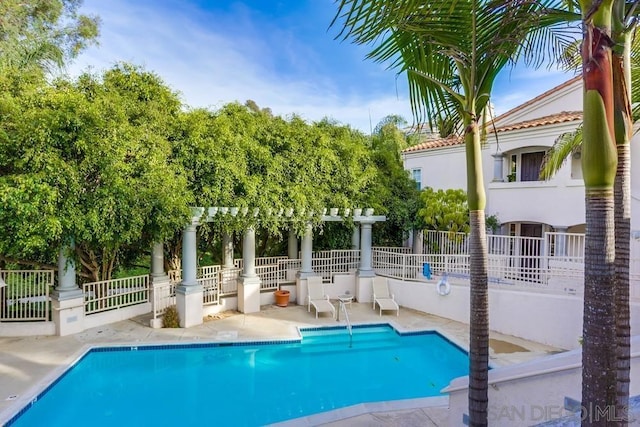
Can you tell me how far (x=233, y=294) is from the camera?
15.6 m

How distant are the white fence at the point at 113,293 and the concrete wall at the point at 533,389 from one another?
39.1ft

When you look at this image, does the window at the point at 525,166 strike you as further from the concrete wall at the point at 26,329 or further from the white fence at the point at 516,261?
the concrete wall at the point at 26,329

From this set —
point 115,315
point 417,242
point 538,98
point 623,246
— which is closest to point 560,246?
point 417,242

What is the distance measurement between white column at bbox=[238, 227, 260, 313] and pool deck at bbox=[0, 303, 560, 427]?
1.38ft

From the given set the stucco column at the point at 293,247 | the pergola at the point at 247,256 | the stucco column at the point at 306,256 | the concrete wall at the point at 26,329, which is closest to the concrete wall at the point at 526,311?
the pergola at the point at 247,256

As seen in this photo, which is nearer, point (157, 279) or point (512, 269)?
point (512, 269)

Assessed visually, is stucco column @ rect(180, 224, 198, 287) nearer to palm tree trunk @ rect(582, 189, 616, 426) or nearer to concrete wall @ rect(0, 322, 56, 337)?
concrete wall @ rect(0, 322, 56, 337)

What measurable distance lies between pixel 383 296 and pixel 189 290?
7724mm

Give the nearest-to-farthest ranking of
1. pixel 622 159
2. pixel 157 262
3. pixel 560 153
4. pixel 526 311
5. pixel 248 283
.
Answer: pixel 622 159 → pixel 526 311 → pixel 560 153 → pixel 157 262 → pixel 248 283

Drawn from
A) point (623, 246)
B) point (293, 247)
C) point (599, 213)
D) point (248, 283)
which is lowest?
point (248, 283)

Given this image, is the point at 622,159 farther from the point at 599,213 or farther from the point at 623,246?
the point at 599,213

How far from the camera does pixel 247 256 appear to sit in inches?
597

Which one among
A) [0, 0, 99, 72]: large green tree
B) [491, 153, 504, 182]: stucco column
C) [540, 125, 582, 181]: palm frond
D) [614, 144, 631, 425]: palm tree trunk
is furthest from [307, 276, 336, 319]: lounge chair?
[0, 0, 99, 72]: large green tree

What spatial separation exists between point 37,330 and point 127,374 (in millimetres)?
4112
